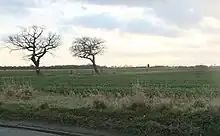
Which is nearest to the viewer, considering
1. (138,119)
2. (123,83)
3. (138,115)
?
(138,119)

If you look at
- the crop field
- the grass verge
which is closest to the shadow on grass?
the grass verge

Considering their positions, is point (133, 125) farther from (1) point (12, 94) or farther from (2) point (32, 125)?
(1) point (12, 94)

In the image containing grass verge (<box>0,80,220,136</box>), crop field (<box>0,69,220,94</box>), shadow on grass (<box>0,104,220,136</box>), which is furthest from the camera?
crop field (<box>0,69,220,94</box>)

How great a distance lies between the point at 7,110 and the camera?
17.7 meters

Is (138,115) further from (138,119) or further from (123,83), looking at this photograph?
(123,83)

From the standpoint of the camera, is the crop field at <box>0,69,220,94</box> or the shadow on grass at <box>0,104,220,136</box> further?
the crop field at <box>0,69,220,94</box>

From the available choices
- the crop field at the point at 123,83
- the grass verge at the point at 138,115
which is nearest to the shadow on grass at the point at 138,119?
the grass verge at the point at 138,115

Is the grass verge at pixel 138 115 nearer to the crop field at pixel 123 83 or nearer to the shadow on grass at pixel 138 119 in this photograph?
the shadow on grass at pixel 138 119

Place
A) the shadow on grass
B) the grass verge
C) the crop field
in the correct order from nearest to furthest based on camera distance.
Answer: the shadow on grass
the grass verge
the crop field

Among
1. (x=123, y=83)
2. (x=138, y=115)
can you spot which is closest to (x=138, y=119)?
(x=138, y=115)

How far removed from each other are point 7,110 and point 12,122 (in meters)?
2.41

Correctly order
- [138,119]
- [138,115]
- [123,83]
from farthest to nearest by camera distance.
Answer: [123,83] < [138,115] < [138,119]

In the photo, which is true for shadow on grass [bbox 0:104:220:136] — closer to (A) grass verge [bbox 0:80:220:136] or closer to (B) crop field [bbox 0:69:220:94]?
(A) grass verge [bbox 0:80:220:136]

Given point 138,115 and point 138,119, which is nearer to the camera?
point 138,119
